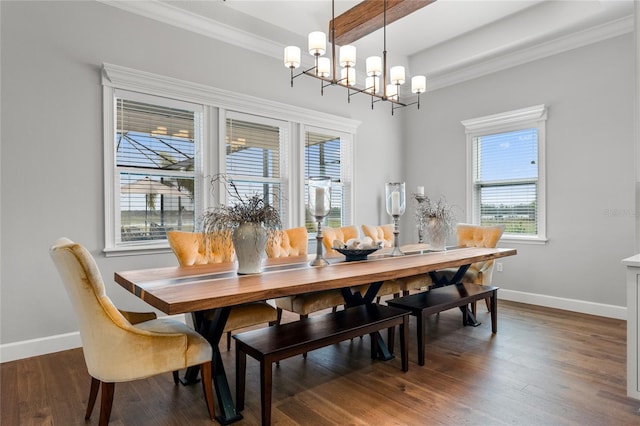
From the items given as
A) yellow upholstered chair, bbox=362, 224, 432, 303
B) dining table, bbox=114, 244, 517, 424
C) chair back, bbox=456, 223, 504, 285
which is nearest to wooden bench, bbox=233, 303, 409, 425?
dining table, bbox=114, 244, 517, 424

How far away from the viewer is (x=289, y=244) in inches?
134

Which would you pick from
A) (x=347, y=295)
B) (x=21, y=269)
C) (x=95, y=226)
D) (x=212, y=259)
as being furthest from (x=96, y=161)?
(x=347, y=295)

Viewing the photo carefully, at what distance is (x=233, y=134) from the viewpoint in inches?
162

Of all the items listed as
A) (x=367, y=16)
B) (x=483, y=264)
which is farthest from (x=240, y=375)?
(x=367, y=16)

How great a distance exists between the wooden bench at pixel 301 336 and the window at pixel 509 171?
9.36 ft

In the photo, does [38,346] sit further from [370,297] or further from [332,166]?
[332,166]

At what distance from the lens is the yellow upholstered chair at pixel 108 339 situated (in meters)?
1.64

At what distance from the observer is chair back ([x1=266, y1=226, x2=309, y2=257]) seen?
3.27m

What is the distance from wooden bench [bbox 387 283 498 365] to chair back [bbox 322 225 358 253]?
847 mm

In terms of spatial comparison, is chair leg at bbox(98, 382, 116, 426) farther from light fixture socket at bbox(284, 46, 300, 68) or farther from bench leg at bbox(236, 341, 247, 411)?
light fixture socket at bbox(284, 46, 300, 68)

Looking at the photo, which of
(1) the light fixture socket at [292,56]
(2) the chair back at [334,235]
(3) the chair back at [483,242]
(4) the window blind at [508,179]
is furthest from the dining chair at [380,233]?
(1) the light fixture socket at [292,56]

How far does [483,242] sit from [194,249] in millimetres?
2967

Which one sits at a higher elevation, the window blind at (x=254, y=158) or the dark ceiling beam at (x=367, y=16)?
the dark ceiling beam at (x=367, y=16)

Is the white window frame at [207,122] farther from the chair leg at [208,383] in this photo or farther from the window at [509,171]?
the chair leg at [208,383]
